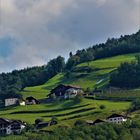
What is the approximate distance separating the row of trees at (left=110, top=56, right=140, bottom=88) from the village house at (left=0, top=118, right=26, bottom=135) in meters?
44.3

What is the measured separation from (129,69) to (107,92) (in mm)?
19700

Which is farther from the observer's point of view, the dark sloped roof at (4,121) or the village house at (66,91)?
the village house at (66,91)

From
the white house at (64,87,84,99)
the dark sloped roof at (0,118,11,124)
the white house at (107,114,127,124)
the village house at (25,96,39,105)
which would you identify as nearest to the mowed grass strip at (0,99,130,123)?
the dark sloped roof at (0,118,11,124)

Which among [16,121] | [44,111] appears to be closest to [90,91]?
[44,111]

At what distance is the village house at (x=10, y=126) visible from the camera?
138 m

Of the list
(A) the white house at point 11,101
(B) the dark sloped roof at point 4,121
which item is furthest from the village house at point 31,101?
(B) the dark sloped roof at point 4,121

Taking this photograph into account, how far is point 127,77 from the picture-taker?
18075cm

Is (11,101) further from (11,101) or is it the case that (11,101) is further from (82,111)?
(82,111)

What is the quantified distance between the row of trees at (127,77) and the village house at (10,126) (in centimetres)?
4433

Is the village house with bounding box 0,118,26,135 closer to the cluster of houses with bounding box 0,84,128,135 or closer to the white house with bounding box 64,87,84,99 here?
the cluster of houses with bounding box 0,84,128,135

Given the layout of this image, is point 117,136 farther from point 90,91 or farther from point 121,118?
point 90,91

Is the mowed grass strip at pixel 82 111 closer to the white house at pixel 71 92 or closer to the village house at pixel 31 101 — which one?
the village house at pixel 31 101

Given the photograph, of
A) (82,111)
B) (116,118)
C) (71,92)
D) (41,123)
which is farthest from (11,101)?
(116,118)

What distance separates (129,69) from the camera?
600ft
